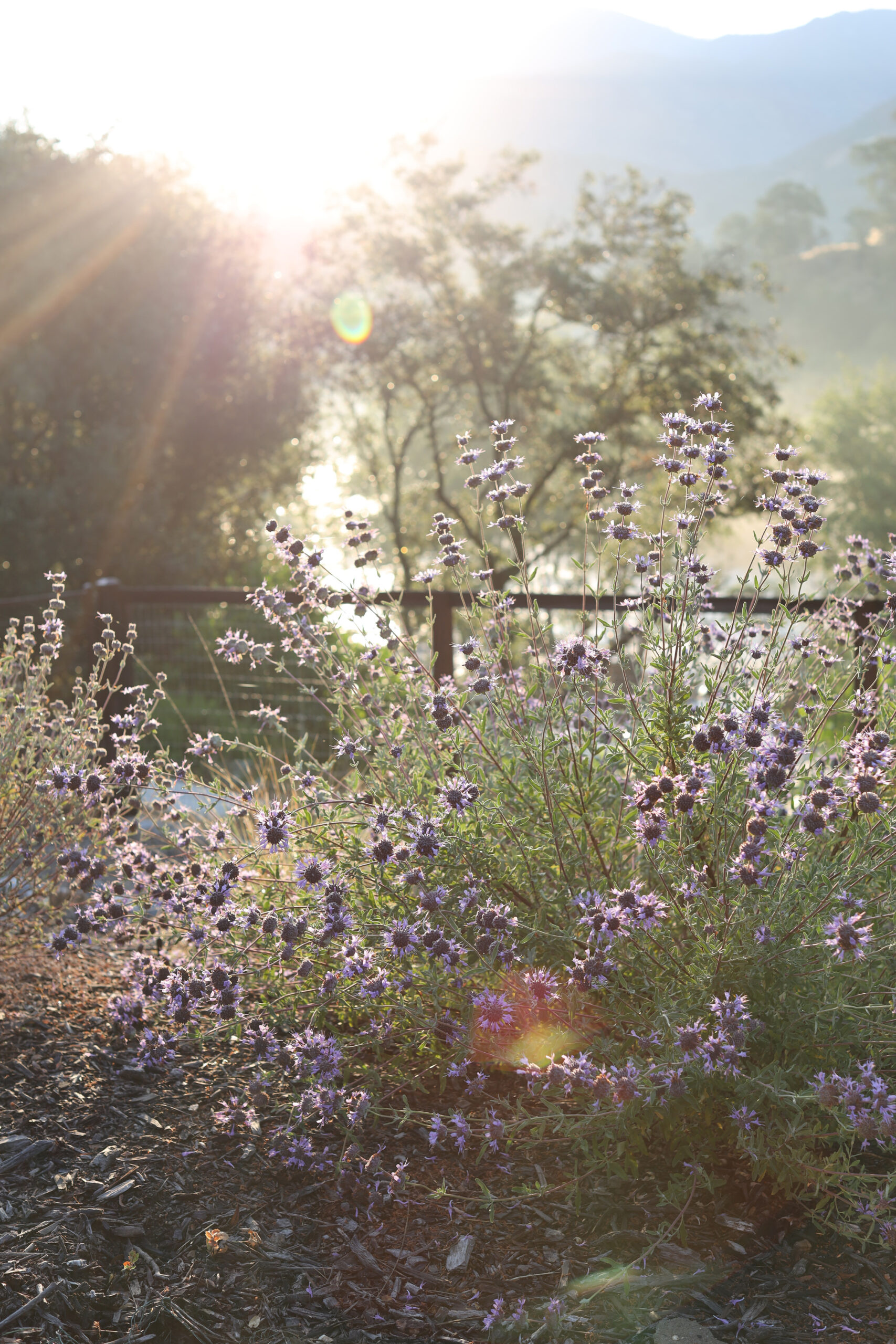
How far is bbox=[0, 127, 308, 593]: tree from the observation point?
12820mm

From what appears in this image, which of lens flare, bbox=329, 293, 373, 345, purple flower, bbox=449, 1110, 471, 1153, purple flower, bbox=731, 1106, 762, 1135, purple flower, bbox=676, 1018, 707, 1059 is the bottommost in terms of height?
purple flower, bbox=449, 1110, 471, 1153

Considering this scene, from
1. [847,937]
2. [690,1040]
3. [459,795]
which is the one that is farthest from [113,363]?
[847,937]

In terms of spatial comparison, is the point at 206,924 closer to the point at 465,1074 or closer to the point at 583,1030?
the point at 465,1074

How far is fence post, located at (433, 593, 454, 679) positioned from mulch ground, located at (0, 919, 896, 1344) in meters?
2.72

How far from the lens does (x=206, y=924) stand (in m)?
3.12

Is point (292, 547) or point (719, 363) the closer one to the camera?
point (292, 547)

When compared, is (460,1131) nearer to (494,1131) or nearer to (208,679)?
(494,1131)

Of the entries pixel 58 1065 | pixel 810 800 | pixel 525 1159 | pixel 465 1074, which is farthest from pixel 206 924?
pixel 810 800

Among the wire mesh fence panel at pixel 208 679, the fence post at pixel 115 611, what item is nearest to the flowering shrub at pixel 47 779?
the wire mesh fence panel at pixel 208 679

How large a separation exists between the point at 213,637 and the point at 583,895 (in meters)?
9.67

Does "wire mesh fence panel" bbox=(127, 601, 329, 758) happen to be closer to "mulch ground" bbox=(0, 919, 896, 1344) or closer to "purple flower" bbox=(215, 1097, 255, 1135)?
"purple flower" bbox=(215, 1097, 255, 1135)

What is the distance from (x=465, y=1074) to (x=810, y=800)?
3.80ft

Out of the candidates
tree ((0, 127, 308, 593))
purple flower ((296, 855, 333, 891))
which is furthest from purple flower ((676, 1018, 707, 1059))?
tree ((0, 127, 308, 593))

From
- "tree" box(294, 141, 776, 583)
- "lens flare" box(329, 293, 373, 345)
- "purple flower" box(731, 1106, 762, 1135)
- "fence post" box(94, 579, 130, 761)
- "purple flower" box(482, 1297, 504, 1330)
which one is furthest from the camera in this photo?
"tree" box(294, 141, 776, 583)
